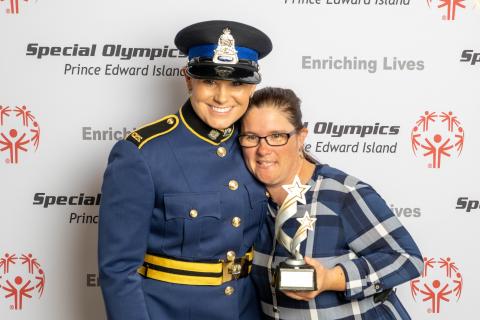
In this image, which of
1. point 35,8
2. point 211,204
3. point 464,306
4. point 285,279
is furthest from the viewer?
point 464,306

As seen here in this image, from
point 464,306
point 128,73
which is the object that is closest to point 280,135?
point 128,73

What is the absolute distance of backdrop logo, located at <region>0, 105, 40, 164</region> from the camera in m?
2.18

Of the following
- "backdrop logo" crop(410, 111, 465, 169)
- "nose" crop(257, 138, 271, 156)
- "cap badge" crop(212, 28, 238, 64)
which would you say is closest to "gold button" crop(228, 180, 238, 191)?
"nose" crop(257, 138, 271, 156)

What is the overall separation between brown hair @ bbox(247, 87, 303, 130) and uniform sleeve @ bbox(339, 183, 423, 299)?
25cm

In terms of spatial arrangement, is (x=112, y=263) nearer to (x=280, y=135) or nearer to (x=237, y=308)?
(x=237, y=308)

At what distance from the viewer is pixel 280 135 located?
5.23ft

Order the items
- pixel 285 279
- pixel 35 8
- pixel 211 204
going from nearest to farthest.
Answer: pixel 285 279 < pixel 211 204 < pixel 35 8

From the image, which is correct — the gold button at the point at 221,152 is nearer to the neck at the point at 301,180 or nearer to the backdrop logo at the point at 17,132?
the neck at the point at 301,180

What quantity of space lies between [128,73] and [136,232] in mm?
875

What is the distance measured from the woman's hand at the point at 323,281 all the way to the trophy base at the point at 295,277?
0.12 feet

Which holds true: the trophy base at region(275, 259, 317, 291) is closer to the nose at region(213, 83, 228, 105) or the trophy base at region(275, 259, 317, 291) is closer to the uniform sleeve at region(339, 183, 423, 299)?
the uniform sleeve at region(339, 183, 423, 299)

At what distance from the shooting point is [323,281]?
148 cm

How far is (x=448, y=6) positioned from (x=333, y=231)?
3.69ft

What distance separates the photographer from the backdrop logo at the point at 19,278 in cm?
225
